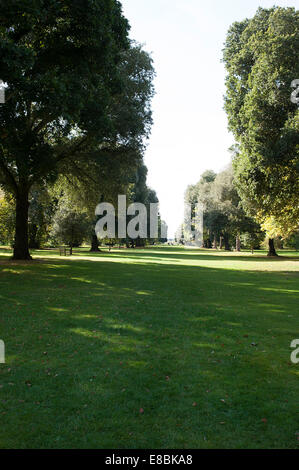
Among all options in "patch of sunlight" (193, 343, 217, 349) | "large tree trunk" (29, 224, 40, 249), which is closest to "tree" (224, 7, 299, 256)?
"patch of sunlight" (193, 343, 217, 349)

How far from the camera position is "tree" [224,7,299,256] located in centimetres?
1995

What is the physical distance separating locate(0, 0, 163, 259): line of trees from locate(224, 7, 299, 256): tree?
698 centimetres

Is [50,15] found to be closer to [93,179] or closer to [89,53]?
[89,53]

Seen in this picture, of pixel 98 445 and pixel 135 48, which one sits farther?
pixel 135 48

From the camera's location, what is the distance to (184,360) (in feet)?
19.7

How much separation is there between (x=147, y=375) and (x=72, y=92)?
464 inches

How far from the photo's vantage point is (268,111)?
20.8 metres

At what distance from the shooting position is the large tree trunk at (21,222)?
75.9ft

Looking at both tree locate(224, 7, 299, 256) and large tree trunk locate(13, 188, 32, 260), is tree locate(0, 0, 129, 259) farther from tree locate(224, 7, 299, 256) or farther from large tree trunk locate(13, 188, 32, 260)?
tree locate(224, 7, 299, 256)

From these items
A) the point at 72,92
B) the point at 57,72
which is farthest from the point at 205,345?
the point at 57,72

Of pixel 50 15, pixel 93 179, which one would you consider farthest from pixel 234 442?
pixel 93 179

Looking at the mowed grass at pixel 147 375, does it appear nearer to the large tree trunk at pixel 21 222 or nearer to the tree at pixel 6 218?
the large tree trunk at pixel 21 222
